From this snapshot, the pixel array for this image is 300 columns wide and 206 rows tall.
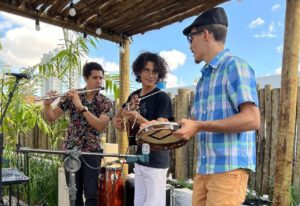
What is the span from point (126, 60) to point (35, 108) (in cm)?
166

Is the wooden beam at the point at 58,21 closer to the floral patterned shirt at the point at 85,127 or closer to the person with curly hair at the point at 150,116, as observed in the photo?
the floral patterned shirt at the point at 85,127

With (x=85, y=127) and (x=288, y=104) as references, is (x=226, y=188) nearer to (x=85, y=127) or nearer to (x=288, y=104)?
(x=288, y=104)

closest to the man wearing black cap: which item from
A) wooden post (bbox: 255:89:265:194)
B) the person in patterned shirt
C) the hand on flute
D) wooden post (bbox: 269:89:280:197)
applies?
the person in patterned shirt

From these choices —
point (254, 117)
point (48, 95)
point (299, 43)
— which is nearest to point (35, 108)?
point (48, 95)

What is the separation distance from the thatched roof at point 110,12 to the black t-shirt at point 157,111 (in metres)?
1.07

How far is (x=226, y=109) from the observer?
4.63 feet

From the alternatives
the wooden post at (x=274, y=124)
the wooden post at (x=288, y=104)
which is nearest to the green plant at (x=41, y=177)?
the wooden post at (x=274, y=124)

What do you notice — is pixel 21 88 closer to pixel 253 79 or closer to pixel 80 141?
pixel 80 141

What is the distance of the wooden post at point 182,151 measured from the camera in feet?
13.9

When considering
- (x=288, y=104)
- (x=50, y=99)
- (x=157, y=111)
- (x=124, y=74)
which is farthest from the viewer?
(x=124, y=74)

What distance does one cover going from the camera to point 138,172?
101 inches

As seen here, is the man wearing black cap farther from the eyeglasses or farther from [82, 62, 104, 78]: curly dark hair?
[82, 62, 104, 78]: curly dark hair

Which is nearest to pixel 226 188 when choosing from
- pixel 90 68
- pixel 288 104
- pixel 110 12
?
pixel 288 104

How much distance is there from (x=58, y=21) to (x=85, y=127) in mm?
1428
